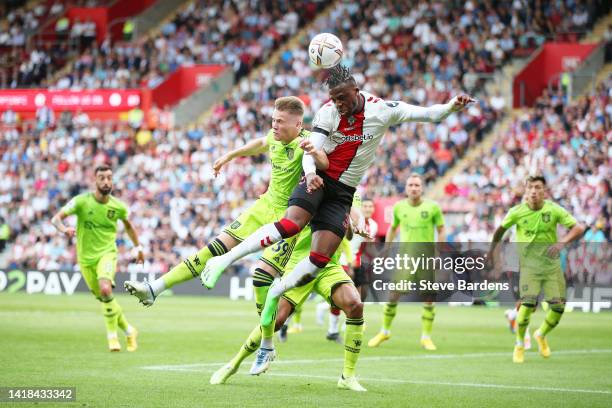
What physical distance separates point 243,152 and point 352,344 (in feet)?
8.92

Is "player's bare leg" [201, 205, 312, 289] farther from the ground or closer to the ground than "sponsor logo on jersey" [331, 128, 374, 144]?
closer to the ground

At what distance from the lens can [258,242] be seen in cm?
1155

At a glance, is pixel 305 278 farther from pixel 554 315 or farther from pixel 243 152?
pixel 554 315

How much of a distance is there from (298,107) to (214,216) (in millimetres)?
26185

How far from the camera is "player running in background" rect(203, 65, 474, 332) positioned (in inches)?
452

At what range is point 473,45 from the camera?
133 ft

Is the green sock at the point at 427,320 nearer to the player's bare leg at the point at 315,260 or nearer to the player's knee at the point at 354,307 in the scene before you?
the player's knee at the point at 354,307

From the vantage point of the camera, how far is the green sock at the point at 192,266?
11.9 metres

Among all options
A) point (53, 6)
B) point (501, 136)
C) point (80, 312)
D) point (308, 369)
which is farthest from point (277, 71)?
point (308, 369)

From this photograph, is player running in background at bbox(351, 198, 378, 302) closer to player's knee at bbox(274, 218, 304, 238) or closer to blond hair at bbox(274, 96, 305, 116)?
blond hair at bbox(274, 96, 305, 116)

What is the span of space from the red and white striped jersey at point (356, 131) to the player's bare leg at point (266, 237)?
613 millimetres

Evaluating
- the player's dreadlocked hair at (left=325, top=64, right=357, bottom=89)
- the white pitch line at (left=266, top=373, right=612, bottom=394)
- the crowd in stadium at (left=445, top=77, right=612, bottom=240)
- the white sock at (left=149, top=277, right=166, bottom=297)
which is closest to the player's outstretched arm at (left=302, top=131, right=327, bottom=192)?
the player's dreadlocked hair at (left=325, top=64, right=357, bottom=89)

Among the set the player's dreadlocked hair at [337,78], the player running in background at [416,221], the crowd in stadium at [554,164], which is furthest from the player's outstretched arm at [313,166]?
the crowd in stadium at [554,164]

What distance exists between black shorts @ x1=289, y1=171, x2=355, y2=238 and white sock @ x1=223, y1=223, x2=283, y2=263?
0.36 meters
